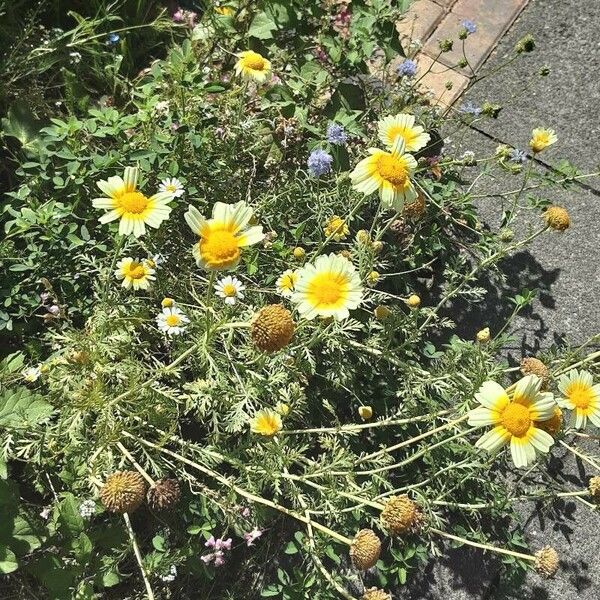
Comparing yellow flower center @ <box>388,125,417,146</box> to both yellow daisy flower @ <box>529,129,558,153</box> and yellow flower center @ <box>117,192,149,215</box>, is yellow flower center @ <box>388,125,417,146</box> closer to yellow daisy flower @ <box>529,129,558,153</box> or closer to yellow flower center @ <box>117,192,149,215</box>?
yellow daisy flower @ <box>529,129,558,153</box>

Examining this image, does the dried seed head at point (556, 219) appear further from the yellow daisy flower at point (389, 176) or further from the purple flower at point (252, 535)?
the purple flower at point (252, 535)

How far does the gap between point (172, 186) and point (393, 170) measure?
661mm

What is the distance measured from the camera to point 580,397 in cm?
181

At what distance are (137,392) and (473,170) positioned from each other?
1751mm

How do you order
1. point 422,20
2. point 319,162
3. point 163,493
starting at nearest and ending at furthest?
point 163,493 < point 319,162 < point 422,20

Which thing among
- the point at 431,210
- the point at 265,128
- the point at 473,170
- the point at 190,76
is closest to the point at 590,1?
the point at 473,170

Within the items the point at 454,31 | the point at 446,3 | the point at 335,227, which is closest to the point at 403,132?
the point at 335,227

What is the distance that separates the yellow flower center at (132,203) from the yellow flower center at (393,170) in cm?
60

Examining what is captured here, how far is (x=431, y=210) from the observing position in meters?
2.53

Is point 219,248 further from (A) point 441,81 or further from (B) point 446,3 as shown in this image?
(B) point 446,3

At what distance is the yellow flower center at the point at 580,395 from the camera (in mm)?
1803

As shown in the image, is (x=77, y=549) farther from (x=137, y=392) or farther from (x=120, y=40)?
(x=120, y=40)

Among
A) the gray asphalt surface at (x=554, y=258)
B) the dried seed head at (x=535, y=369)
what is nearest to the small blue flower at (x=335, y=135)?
the dried seed head at (x=535, y=369)

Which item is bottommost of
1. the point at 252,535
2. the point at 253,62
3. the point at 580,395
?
the point at 252,535
